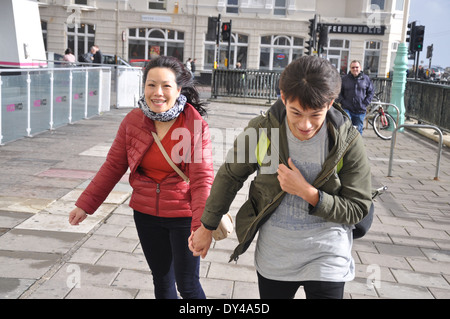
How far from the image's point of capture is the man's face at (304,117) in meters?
2.22

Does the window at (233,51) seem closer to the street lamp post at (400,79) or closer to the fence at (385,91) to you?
the fence at (385,91)

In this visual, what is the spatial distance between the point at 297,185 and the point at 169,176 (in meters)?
0.90

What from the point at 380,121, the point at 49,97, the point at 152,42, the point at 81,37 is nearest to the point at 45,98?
the point at 49,97

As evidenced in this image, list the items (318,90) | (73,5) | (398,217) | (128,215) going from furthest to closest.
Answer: (73,5), (398,217), (128,215), (318,90)

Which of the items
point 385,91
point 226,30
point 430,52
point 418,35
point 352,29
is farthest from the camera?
point 430,52

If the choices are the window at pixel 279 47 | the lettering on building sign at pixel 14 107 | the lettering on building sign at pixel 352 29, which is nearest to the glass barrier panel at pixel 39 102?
the lettering on building sign at pixel 14 107

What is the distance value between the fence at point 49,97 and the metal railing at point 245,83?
6571mm

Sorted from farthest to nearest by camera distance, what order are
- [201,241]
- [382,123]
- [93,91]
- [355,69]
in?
[93,91] < [382,123] < [355,69] < [201,241]

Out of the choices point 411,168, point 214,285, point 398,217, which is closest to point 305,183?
point 214,285

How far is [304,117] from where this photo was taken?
87.7 inches

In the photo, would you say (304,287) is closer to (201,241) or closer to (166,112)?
(201,241)

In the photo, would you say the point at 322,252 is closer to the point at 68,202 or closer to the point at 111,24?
the point at 68,202

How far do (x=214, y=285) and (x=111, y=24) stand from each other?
35066 millimetres

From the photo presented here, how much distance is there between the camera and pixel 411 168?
9570mm
